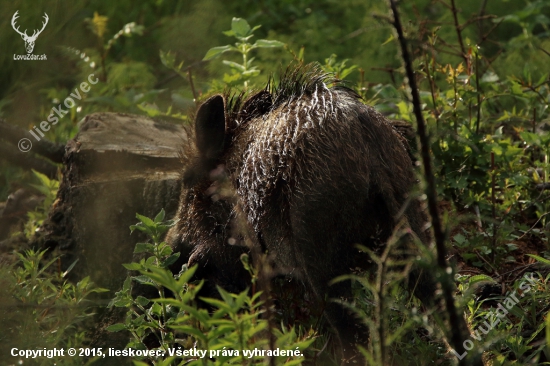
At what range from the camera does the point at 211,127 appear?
392 centimetres

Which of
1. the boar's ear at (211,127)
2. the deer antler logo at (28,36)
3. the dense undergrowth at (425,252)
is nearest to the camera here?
the dense undergrowth at (425,252)

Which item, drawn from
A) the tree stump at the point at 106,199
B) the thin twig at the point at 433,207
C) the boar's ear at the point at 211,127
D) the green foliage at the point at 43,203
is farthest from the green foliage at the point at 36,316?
the thin twig at the point at 433,207

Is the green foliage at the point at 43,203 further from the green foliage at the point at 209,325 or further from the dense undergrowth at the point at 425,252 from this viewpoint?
the green foliage at the point at 209,325

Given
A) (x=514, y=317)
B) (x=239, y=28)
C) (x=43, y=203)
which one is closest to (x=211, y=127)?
(x=239, y=28)

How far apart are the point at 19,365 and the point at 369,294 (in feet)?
5.96

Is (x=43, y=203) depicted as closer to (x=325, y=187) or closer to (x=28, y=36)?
(x=28, y=36)

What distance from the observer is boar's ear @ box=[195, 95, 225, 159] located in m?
3.86

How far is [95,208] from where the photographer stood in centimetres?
461

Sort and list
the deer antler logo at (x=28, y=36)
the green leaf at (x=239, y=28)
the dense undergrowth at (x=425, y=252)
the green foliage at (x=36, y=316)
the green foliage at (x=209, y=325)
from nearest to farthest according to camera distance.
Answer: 1. the green foliage at (x=209, y=325)
2. the dense undergrowth at (x=425, y=252)
3. the green foliage at (x=36, y=316)
4. the green leaf at (x=239, y=28)
5. the deer antler logo at (x=28, y=36)

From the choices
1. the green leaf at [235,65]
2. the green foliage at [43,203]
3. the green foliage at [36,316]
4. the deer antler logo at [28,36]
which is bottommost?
Result: the green foliage at [36,316]

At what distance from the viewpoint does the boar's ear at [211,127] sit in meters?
3.86

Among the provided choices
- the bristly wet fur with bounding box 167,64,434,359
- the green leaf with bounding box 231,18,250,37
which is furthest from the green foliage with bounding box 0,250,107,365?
the green leaf with bounding box 231,18,250,37

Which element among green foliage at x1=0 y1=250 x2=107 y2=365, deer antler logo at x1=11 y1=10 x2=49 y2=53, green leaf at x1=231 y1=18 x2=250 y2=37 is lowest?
green foliage at x1=0 y1=250 x2=107 y2=365

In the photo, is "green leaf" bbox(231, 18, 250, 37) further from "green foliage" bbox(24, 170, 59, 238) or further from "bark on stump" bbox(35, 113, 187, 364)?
"green foliage" bbox(24, 170, 59, 238)
